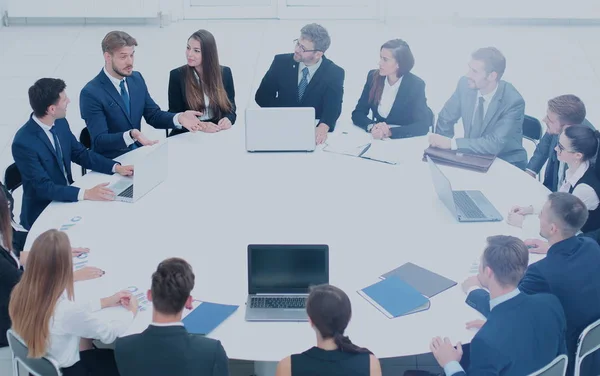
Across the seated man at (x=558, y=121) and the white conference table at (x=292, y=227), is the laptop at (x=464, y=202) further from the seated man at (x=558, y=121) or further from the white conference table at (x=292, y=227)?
the seated man at (x=558, y=121)

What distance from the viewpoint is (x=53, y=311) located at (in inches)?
118

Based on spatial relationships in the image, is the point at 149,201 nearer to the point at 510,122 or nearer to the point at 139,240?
the point at 139,240

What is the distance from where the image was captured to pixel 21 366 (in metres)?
3.30

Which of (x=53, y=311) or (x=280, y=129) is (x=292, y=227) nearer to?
(x=280, y=129)

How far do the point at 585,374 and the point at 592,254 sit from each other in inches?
22.8

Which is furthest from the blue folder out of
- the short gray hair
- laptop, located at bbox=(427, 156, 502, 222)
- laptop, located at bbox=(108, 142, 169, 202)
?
the short gray hair

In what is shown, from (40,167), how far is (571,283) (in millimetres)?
2989

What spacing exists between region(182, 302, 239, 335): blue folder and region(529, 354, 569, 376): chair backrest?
1290 millimetres

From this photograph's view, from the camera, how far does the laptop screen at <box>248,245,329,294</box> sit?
3.28 metres

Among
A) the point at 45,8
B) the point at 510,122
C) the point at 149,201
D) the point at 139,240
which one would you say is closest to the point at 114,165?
the point at 149,201

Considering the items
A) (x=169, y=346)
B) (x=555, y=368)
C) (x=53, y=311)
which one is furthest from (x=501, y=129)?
(x=53, y=311)

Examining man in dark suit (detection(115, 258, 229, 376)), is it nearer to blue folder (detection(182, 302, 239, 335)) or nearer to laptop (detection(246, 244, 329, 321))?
blue folder (detection(182, 302, 239, 335))

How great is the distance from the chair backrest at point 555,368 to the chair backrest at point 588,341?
32 cm

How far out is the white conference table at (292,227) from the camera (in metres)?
3.19
